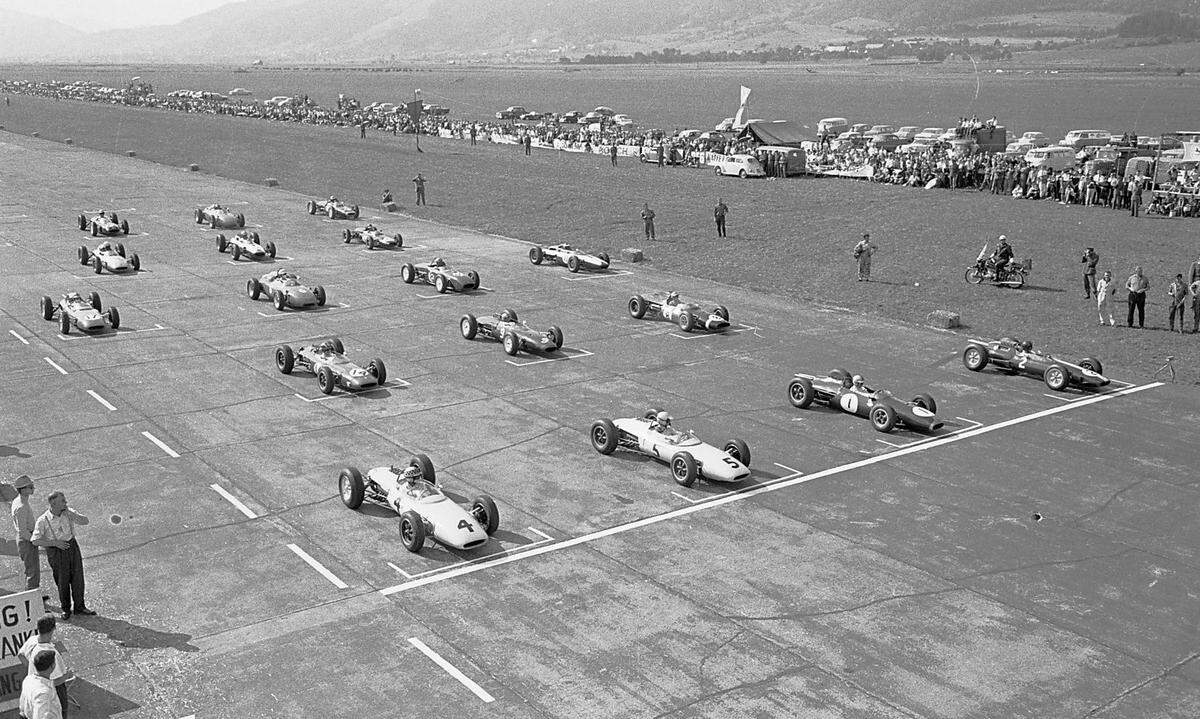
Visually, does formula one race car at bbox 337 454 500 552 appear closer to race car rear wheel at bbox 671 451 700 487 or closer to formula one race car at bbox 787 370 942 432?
race car rear wheel at bbox 671 451 700 487

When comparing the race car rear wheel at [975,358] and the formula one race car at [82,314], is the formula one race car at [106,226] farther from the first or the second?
the race car rear wheel at [975,358]

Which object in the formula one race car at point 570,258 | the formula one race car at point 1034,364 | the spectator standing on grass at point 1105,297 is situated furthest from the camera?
the formula one race car at point 570,258

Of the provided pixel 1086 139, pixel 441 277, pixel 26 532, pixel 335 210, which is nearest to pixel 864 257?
pixel 441 277

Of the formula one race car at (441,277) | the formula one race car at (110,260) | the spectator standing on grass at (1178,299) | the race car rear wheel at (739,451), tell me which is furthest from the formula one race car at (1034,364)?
the formula one race car at (110,260)

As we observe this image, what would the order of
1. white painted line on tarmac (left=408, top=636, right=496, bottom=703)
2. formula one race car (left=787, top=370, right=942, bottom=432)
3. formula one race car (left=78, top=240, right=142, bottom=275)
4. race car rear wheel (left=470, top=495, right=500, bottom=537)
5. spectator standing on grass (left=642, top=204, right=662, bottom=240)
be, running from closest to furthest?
white painted line on tarmac (left=408, top=636, right=496, bottom=703)
race car rear wheel (left=470, top=495, right=500, bottom=537)
formula one race car (left=787, top=370, right=942, bottom=432)
formula one race car (left=78, top=240, right=142, bottom=275)
spectator standing on grass (left=642, top=204, right=662, bottom=240)

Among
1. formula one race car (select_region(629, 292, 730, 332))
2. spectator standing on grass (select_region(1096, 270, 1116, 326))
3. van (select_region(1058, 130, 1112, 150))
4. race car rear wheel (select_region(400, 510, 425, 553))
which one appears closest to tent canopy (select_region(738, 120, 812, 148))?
van (select_region(1058, 130, 1112, 150))

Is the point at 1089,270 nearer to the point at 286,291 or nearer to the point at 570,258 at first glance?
the point at 570,258
